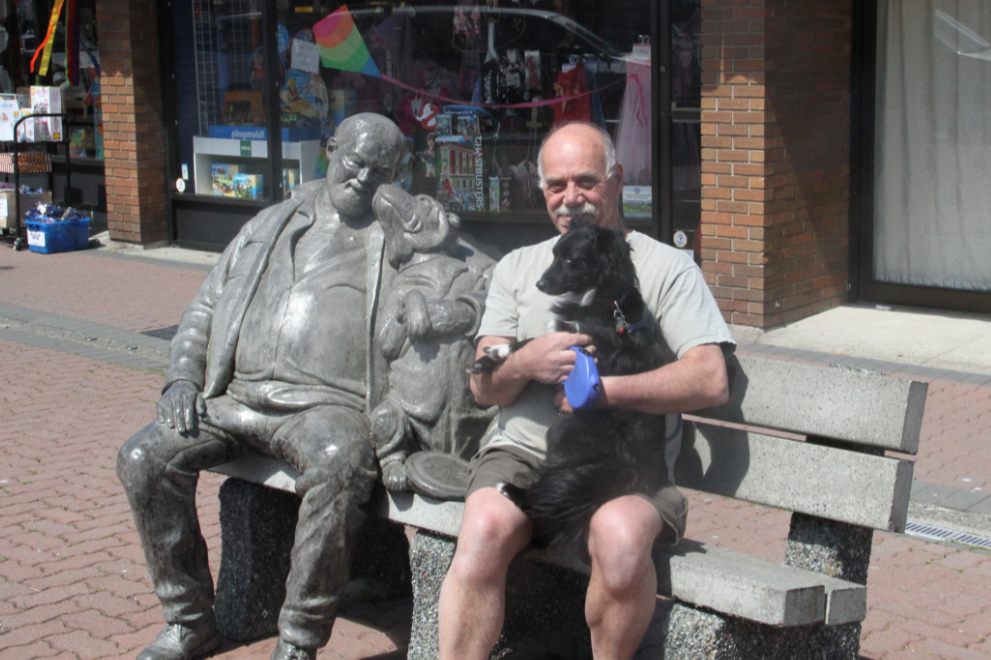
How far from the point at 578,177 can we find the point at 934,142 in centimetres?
578

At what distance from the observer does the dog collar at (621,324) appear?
2939 millimetres

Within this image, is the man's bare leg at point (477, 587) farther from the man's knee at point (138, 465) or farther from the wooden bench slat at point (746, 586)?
the man's knee at point (138, 465)

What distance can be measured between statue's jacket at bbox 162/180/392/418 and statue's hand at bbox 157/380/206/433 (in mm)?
47

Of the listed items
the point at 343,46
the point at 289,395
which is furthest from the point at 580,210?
the point at 343,46

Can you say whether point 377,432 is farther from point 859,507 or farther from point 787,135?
point 787,135

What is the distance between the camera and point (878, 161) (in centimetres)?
844

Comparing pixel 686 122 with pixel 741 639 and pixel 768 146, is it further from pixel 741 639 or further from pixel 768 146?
pixel 741 639

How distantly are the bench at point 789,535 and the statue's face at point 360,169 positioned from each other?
0.85 metres

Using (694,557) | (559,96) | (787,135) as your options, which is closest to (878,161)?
(787,135)

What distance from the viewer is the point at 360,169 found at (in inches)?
147

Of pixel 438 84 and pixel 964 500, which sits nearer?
pixel 964 500

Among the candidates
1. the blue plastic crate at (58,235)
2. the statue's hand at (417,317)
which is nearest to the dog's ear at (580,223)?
the statue's hand at (417,317)

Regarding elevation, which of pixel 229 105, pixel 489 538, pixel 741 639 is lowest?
pixel 741 639

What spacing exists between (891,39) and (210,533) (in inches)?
233
